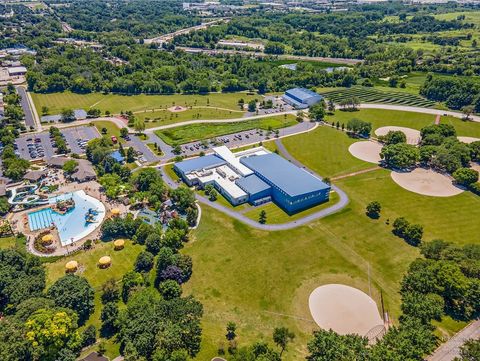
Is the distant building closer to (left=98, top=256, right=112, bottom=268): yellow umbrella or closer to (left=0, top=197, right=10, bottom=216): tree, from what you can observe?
(left=98, top=256, right=112, bottom=268): yellow umbrella

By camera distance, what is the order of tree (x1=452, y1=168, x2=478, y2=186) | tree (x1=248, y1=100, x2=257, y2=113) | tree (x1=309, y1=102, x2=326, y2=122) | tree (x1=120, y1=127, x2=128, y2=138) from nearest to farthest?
1. tree (x1=452, y1=168, x2=478, y2=186)
2. tree (x1=120, y1=127, x2=128, y2=138)
3. tree (x1=309, y1=102, x2=326, y2=122)
4. tree (x1=248, y1=100, x2=257, y2=113)

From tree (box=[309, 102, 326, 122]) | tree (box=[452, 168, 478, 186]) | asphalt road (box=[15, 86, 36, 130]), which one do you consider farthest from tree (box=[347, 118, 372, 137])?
asphalt road (box=[15, 86, 36, 130])

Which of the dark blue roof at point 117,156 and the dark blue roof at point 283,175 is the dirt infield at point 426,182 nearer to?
the dark blue roof at point 283,175

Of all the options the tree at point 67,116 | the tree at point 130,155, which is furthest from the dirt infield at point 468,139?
the tree at point 67,116

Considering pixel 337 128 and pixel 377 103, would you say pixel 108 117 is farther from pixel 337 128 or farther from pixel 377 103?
pixel 377 103

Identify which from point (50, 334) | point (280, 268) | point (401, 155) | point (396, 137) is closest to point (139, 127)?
point (280, 268)

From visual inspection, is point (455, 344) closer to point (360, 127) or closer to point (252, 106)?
point (360, 127)
